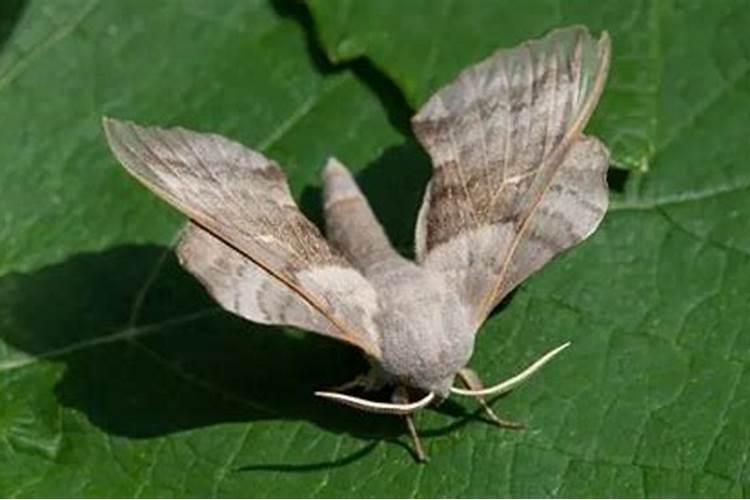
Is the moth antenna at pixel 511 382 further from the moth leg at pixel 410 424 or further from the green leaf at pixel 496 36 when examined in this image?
the green leaf at pixel 496 36

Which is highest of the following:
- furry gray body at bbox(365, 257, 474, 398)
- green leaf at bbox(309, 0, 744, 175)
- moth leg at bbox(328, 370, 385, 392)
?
green leaf at bbox(309, 0, 744, 175)

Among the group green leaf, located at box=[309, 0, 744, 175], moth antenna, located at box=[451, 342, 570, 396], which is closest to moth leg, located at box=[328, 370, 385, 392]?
moth antenna, located at box=[451, 342, 570, 396]

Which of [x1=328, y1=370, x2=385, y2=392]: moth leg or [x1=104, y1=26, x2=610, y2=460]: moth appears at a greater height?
[x1=104, y1=26, x2=610, y2=460]: moth

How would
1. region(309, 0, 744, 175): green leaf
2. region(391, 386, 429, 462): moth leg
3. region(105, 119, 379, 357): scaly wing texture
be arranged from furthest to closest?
region(309, 0, 744, 175): green leaf < region(391, 386, 429, 462): moth leg < region(105, 119, 379, 357): scaly wing texture

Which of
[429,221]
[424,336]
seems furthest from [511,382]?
[429,221]

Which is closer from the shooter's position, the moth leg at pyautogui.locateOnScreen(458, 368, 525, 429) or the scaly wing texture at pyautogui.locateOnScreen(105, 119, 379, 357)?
the scaly wing texture at pyautogui.locateOnScreen(105, 119, 379, 357)

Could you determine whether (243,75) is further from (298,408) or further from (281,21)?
(298,408)

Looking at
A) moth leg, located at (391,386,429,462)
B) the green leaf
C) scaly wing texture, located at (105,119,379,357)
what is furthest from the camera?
the green leaf

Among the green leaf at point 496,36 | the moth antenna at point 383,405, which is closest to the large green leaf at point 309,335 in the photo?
Result: the green leaf at point 496,36

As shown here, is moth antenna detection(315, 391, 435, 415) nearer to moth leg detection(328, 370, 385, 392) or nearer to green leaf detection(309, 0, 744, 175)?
moth leg detection(328, 370, 385, 392)
